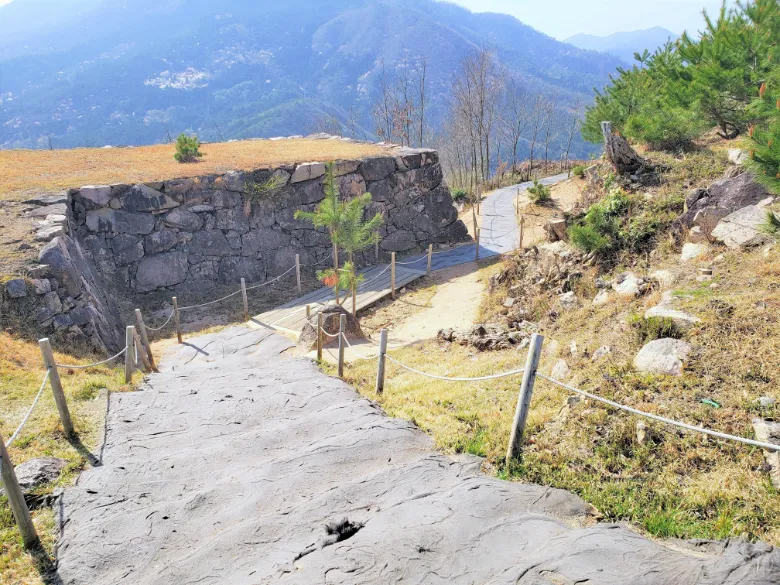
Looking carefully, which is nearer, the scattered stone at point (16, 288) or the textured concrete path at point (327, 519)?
the textured concrete path at point (327, 519)

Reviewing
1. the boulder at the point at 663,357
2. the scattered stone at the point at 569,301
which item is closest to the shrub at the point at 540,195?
the scattered stone at the point at 569,301

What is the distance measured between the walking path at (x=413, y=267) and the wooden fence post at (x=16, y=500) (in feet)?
30.2

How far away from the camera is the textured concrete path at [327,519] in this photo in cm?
298

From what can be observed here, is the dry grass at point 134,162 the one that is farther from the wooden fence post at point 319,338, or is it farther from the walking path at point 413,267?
the wooden fence post at point 319,338

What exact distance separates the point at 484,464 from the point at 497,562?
1746 mm

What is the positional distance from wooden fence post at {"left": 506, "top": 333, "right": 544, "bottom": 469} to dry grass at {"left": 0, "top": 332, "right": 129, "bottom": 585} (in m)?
4.07

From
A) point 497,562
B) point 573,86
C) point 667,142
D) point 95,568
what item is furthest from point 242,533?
point 573,86

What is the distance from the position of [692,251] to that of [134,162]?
60.9 feet

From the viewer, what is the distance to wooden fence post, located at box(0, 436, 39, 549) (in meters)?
3.76

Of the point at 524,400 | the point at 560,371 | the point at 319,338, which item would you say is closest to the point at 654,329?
the point at 560,371

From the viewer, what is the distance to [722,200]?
870 cm

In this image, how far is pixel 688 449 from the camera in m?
4.27

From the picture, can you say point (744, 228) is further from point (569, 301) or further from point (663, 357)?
point (663, 357)

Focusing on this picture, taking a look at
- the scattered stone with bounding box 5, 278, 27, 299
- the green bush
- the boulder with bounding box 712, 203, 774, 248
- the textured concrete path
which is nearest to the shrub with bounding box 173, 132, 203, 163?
the scattered stone with bounding box 5, 278, 27, 299
